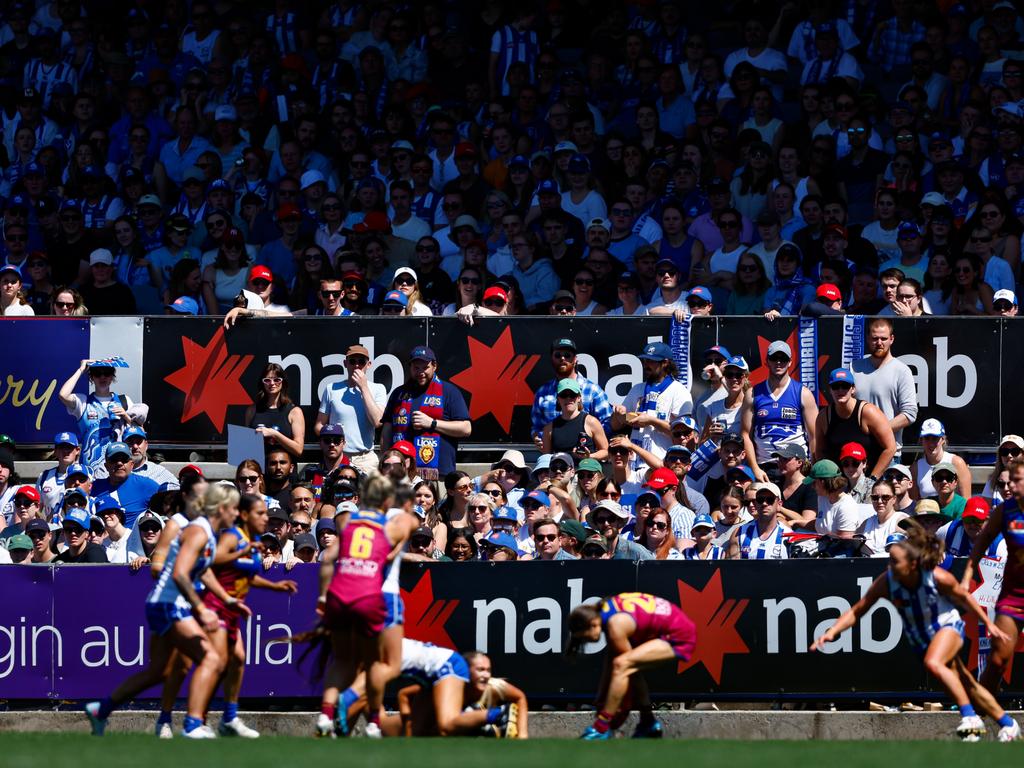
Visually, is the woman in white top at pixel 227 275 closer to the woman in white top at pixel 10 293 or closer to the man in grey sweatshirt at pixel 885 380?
the woman in white top at pixel 10 293

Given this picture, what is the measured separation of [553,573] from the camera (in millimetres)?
13812

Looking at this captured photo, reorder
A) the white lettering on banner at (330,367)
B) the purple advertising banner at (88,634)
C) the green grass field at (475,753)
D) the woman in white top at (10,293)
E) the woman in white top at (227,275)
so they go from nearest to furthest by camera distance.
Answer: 1. the green grass field at (475,753)
2. the purple advertising banner at (88,634)
3. the white lettering on banner at (330,367)
4. the woman in white top at (10,293)
5. the woman in white top at (227,275)

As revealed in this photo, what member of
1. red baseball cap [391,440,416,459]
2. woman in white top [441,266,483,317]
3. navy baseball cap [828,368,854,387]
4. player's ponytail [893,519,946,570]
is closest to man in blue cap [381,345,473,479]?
red baseball cap [391,440,416,459]

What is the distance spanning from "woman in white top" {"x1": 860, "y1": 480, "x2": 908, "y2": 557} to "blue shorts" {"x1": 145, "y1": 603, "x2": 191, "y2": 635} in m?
5.17

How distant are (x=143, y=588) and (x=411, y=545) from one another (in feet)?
6.54

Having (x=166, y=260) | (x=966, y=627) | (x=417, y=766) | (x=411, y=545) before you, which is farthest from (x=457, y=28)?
(x=417, y=766)

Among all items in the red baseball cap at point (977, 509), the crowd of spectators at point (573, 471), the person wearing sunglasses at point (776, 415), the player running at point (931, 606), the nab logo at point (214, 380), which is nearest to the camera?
the player running at point (931, 606)

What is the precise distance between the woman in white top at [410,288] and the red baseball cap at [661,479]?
9.07ft

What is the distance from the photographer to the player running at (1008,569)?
12.4 m

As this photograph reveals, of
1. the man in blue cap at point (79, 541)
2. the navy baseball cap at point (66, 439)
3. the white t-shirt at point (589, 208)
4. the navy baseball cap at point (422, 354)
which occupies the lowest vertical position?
the man in blue cap at point (79, 541)

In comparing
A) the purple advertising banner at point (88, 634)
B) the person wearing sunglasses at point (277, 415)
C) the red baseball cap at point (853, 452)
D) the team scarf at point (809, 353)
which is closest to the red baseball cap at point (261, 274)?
the person wearing sunglasses at point (277, 415)

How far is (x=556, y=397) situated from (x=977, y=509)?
3700mm

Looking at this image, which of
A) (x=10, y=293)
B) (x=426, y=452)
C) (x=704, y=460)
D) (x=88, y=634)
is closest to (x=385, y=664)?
(x=88, y=634)

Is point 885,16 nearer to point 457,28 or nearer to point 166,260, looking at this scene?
point 457,28
